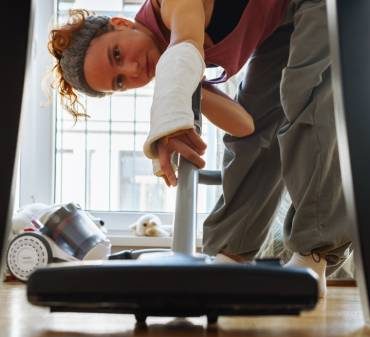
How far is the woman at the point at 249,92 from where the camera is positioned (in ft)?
4.00

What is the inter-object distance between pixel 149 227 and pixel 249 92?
2.96ft

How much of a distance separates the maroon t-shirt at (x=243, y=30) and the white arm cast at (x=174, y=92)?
519 millimetres

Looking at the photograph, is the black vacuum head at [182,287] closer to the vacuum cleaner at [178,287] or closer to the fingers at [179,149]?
the vacuum cleaner at [178,287]

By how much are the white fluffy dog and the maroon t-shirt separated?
967 millimetres

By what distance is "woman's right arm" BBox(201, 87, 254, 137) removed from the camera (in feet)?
4.81

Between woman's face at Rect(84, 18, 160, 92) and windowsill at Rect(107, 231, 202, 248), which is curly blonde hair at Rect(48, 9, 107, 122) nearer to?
woman's face at Rect(84, 18, 160, 92)

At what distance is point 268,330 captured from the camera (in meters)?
0.77

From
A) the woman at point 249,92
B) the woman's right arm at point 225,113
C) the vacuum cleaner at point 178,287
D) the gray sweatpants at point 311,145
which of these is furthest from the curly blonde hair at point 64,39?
the vacuum cleaner at point 178,287

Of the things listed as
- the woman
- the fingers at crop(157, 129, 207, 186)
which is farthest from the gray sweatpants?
the fingers at crop(157, 129, 207, 186)

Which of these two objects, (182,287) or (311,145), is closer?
(182,287)

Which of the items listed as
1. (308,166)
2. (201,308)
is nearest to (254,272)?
(201,308)

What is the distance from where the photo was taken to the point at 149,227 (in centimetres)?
235

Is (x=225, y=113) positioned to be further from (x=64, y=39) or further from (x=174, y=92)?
(x=174, y=92)

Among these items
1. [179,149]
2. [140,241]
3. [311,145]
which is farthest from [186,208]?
[140,241]
